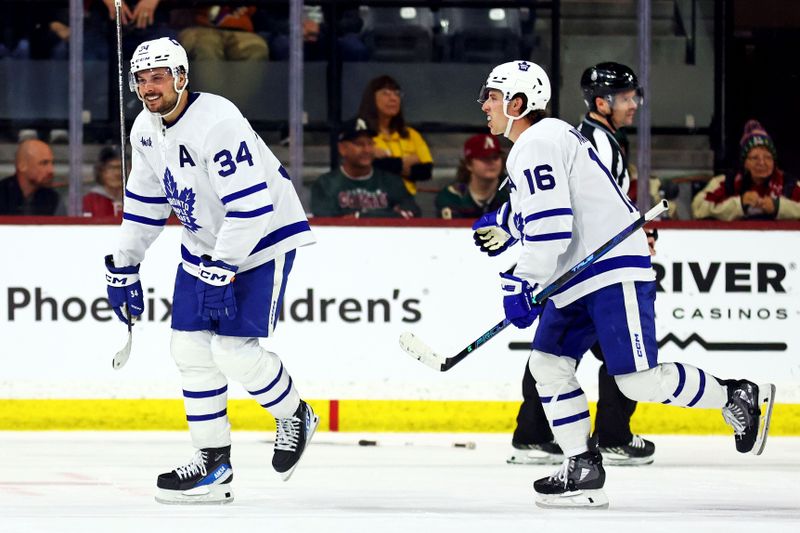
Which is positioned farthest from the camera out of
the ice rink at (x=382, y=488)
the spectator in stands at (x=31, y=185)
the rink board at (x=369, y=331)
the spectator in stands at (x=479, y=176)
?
the spectator in stands at (x=479, y=176)

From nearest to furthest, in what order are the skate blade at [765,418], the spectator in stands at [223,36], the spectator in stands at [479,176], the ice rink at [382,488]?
the ice rink at [382,488] < the skate blade at [765,418] < the spectator in stands at [479,176] < the spectator in stands at [223,36]

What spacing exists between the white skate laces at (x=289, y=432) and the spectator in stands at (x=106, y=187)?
2033 millimetres

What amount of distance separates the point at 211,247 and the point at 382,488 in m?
0.83

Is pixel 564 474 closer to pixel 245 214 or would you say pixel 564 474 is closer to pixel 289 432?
pixel 289 432

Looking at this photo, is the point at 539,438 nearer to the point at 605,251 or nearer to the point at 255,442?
the point at 255,442

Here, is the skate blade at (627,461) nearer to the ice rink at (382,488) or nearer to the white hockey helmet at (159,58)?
the ice rink at (382,488)

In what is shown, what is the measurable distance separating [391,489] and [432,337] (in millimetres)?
1609

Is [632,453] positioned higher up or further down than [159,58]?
further down

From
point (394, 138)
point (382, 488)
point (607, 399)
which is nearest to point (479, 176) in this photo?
point (394, 138)

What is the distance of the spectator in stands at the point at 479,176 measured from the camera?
20.9ft

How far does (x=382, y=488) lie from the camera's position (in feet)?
15.2

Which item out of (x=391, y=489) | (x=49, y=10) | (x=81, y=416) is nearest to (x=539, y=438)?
(x=391, y=489)

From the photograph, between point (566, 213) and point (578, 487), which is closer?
point (566, 213)

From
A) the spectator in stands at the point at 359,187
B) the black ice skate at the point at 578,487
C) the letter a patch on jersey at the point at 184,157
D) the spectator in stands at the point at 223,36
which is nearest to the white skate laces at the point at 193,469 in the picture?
the letter a patch on jersey at the point at 184,157
